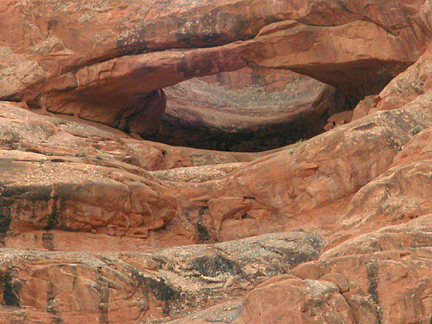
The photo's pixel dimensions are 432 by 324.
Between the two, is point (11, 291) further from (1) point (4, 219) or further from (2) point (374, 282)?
(2) point (374, 282)

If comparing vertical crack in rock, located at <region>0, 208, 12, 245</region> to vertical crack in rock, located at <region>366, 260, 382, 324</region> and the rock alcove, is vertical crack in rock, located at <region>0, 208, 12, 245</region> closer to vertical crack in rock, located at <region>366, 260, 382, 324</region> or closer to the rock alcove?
vertical crack in rock, located at <region>366, 260, 382, 324</region>

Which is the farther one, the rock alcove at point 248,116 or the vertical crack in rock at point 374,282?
the rock alcove at point 248,116

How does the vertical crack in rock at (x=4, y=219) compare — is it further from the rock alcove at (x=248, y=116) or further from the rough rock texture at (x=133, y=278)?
the rock alcove at (x=248, y=116)

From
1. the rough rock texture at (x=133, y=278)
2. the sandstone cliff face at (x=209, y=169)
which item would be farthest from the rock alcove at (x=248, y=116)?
the rough rock texture at (x=133, y=278)

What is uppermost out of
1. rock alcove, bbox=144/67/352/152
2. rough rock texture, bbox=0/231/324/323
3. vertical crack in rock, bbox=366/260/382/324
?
vertical crack in rock, bbox=366/260/382/324

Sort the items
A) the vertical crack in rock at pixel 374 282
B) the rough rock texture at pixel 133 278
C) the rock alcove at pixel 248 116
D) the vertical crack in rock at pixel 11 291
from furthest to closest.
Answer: the rock alcove at pixel 248 116
the rough rock texture at pixel 133 278
the vertical crack in rock at pixel 11 291
the vertical crack in rock at pixel 374 282

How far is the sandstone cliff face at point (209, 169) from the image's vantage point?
13812 millimetres

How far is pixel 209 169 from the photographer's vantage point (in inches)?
→ 924

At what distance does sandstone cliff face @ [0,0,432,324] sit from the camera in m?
13.8

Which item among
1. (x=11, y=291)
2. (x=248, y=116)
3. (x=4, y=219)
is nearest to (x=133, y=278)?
(x=11, y=291)

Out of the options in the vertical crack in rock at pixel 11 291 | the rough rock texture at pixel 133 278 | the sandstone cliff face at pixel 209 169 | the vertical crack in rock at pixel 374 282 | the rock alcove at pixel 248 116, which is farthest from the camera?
the rock alcove at pixel 248 116

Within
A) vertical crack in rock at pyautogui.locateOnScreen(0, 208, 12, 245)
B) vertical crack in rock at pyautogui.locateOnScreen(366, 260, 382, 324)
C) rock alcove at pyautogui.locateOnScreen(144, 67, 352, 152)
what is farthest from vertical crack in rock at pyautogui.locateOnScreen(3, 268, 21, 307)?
rock alcove at pyautogui.locateOnScreen(144, 67, 352, 152)

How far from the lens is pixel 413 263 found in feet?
40.9

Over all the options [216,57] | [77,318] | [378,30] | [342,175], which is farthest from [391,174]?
[216,57]
